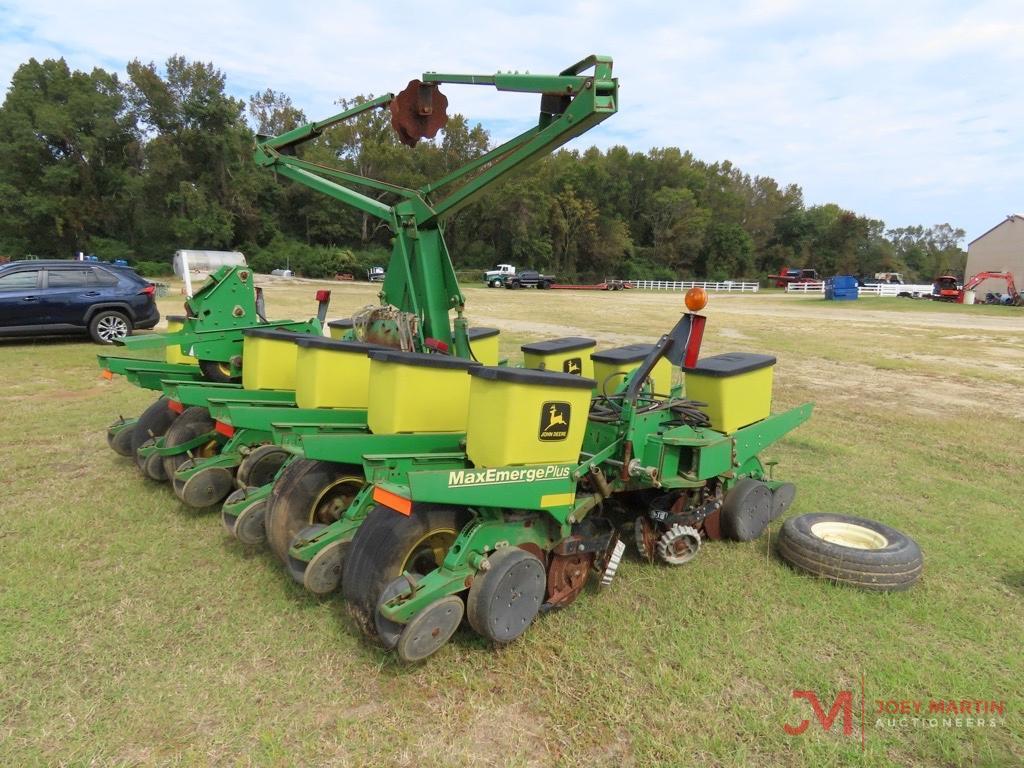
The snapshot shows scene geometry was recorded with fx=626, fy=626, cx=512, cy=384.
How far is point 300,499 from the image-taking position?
12.3 feet

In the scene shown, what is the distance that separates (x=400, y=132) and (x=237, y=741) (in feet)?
13.1

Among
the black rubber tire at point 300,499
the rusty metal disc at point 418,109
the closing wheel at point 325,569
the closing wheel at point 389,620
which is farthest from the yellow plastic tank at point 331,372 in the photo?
the rusty metal disc at point 418,109

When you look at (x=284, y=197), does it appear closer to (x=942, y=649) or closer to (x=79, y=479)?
(x=79, y=479)

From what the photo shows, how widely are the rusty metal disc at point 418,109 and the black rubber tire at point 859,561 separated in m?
3.80

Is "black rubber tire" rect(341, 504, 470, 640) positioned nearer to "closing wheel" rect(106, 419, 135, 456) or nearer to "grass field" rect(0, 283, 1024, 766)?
"grass field" rect(0, 283, 1024, 766)

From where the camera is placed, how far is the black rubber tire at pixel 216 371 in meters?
5.48

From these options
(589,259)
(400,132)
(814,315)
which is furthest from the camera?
(589,259)

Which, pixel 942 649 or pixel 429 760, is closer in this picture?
pixel 429 760

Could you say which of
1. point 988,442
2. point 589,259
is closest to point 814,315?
point 988,442

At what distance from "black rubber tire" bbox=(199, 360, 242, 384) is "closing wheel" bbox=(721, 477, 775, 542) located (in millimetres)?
4197

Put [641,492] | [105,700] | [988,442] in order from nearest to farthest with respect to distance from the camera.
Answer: [105,700]
[641,492]
[988,442]

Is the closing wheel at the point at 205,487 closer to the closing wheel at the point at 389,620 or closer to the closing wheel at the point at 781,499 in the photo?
the closing wheel at the point at 389,620

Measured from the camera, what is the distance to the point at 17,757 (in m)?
2.38

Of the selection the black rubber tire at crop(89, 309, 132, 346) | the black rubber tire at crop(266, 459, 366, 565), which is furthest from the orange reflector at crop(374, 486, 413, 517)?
the black rubber tire at crop(89, 309, 132, 346)
